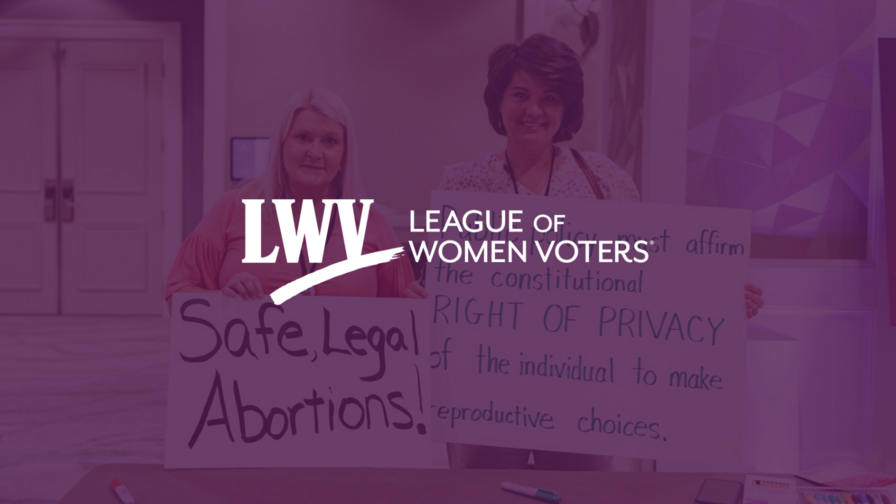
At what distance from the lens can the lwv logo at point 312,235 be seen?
1139mm

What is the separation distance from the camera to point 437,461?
2.52 meters

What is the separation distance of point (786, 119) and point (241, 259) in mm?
1906

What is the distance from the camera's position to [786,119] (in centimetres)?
215

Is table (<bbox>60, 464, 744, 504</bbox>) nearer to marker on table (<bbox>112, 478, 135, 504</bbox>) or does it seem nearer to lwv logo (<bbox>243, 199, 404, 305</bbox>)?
marker on table (<bbox>112, 478, 135, 504</bbox>)

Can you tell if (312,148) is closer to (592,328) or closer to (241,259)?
(241,259)

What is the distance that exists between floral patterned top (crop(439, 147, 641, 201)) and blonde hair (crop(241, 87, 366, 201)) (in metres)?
0.22

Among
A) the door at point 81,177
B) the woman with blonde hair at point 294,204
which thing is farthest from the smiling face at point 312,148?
the door at point 81,177

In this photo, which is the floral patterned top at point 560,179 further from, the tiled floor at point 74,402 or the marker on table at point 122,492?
the tiled floor at point 74,402

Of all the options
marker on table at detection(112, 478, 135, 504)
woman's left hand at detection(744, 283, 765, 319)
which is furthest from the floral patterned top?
marker on table at detection(112, 478, 135, 504)

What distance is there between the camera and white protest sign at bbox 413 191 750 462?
3.30ft

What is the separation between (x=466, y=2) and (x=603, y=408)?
388 cm

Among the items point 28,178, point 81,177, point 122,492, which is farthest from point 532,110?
point 28,178

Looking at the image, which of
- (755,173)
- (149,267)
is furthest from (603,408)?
(149,267)

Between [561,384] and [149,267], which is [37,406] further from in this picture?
[561,384]
